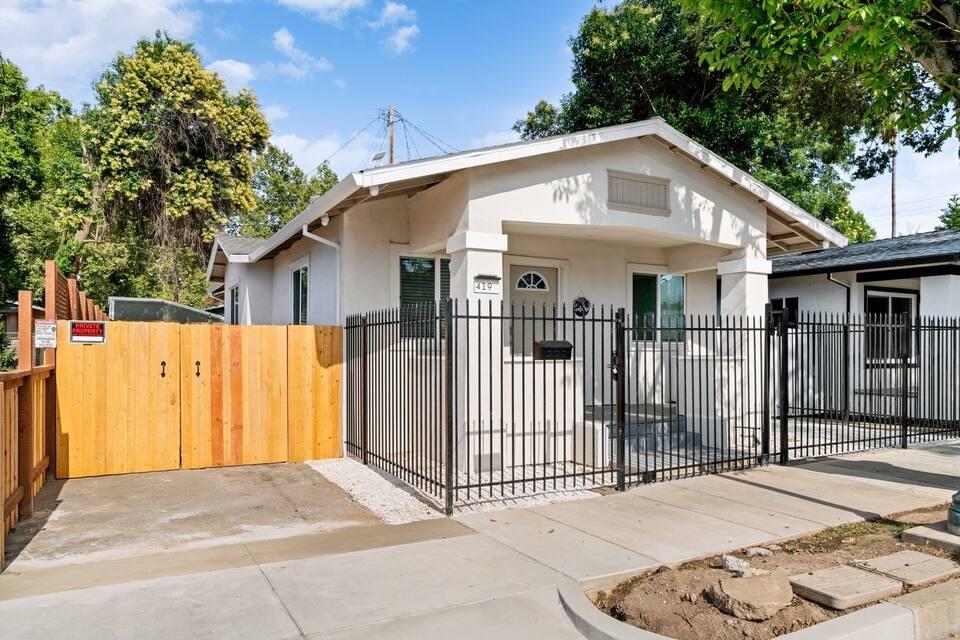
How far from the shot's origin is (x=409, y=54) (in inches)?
802

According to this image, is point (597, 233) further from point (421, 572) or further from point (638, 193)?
point (421, 572)

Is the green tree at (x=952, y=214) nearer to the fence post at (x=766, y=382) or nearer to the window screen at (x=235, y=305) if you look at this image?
the fence post at (x=766, y=382)

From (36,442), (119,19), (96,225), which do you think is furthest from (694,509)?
(119,19)

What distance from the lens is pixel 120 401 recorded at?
7.76m

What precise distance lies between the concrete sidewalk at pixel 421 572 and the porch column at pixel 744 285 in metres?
3.89

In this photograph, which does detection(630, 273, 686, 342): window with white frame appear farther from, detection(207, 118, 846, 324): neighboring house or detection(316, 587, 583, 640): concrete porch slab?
detection(316, 587, 583, 640): concrete porch slab

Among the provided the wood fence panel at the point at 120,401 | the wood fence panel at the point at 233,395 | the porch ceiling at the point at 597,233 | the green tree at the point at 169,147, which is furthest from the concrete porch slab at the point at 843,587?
the green tree at the point at 169,147

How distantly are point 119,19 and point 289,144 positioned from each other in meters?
12.9

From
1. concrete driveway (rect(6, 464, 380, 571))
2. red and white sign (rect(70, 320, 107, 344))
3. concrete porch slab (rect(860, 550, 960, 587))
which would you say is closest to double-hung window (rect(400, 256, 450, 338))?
concrete driveway (rect(6, 464, 380, 571))

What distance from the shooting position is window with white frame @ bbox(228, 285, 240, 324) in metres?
15.2

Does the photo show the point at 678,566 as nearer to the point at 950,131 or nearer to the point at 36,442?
the point at 950,131

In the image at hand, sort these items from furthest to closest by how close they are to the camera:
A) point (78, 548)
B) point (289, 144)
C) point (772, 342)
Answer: point (289, 144) < point (772, 342) < point (78, 548)

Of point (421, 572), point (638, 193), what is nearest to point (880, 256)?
point (638, 193)

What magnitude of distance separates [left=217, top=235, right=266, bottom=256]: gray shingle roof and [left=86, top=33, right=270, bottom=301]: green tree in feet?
Result: 23.4
